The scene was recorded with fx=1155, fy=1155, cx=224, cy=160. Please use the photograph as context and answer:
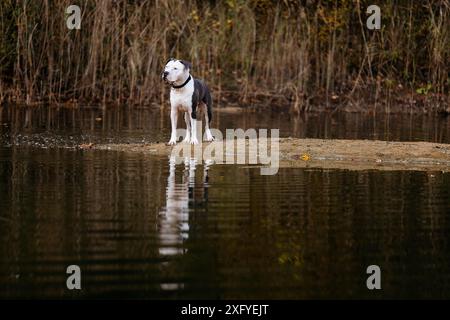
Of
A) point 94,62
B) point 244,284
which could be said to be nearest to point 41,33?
point 94,62

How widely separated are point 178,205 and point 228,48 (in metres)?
18.6

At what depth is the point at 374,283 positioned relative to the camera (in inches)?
344

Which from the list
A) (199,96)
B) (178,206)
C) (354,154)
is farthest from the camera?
(199,96)

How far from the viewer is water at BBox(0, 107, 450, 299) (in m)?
8.60

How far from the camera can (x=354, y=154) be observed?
17.5m

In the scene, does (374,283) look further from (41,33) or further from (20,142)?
(41,33)

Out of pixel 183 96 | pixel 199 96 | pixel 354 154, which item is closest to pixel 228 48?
pixel 199 96

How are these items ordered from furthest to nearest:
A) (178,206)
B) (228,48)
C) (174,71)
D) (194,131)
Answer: (228,48) → (194,131) → (174,71) → (178,206)

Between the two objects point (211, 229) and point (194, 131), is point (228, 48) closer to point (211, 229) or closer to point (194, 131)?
point (194, 131)

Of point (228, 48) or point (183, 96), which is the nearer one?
point (183, 96)

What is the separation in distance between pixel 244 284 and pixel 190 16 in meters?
21.7

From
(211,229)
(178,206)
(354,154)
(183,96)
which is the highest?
(183,96)

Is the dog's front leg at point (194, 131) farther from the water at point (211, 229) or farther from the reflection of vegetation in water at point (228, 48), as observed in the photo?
the reflection of vegetation in water at point (228, 48)
